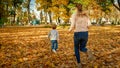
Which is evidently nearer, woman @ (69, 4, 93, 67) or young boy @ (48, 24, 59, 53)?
woman @ (69, 4, 93, 67)

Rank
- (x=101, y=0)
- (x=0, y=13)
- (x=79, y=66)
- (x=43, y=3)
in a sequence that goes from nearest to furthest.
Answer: (x=79, y=66) < (x=0, y=13) < (x=101, y=0) < (x=43, y=3)

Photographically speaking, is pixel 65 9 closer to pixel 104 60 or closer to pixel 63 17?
pixel 63 17

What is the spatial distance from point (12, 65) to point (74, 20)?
8.87 ft

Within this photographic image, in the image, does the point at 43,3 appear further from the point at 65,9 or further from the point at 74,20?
the point at 74,20

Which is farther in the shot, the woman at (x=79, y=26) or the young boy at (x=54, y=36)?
the young boy at (x=54, y=36)

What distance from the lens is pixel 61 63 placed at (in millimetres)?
10438

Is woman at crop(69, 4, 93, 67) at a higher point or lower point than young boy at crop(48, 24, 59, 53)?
higher

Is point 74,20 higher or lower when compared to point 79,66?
higher

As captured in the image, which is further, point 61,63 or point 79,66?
point 61,63

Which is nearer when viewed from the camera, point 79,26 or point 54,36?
point 79,26

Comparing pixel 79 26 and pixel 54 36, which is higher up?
pixel 79 26

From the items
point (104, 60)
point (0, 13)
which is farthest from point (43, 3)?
point (104, 60)

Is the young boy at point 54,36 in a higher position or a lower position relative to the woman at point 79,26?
lower

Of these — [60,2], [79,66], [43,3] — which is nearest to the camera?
[79,66]
